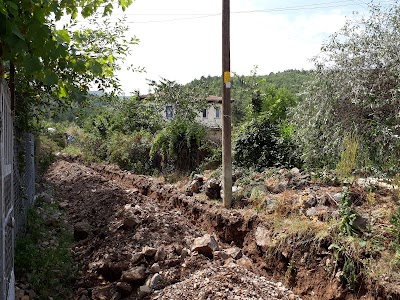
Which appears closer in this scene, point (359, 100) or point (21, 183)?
point (21, 183)

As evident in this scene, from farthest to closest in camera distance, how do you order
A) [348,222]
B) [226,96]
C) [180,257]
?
[226,96] < [348,222] < [180,257]

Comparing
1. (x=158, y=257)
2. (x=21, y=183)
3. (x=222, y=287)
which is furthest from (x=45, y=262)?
(x=222, y=287)

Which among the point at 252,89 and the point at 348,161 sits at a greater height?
the point at 252,89

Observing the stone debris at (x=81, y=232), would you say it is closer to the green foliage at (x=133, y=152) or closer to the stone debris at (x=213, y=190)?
the stone debris at (x=213, y=190)

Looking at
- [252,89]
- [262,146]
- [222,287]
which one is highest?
[252,89]

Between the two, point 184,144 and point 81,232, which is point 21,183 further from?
point 184,144

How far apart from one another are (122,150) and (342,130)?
472 inches

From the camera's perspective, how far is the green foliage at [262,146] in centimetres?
1187

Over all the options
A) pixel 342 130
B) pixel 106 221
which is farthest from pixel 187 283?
pixel 342 130

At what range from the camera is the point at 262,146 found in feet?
40.1

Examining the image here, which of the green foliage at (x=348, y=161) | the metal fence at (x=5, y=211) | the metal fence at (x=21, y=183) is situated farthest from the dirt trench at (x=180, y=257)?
the green foliage at (x=348, y=161)

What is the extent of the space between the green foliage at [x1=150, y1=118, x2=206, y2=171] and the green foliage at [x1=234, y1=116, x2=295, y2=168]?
2.82 meters

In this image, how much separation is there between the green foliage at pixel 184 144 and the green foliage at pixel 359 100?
4.90m

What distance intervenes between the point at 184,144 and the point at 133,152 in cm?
441
